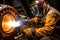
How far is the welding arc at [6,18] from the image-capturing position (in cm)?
245

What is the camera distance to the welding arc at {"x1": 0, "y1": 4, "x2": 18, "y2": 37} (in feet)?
8.05

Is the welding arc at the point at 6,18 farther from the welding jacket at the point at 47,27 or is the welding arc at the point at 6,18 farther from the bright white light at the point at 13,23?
the welding jacket at the point at 47,27

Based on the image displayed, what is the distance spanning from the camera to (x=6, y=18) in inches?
100

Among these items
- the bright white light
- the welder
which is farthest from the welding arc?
the welder

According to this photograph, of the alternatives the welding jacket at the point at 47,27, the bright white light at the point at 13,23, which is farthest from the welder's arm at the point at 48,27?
the bright white light at the point at 13,23

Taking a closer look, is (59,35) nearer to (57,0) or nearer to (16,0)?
(16,0)

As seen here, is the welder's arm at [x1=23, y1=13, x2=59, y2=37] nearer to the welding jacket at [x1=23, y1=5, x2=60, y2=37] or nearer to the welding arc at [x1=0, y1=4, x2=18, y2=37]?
the welding jacket at [x1=23, y1=5, x2=60, y2=37]

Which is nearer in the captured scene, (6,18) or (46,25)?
(6,18)

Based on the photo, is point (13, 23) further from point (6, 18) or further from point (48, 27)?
point (48, 27)

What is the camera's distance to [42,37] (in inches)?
124

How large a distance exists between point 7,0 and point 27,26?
5.72ft

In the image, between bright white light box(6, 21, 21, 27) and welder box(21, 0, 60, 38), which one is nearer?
bright white light box(6, 21, 21, 27)

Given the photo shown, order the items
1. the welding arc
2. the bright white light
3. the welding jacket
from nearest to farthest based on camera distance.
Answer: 1. the welding arc
2. the bright white light
3. the welding jacket

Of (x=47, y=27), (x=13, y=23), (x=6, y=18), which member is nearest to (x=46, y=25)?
(x=47, y=27)
